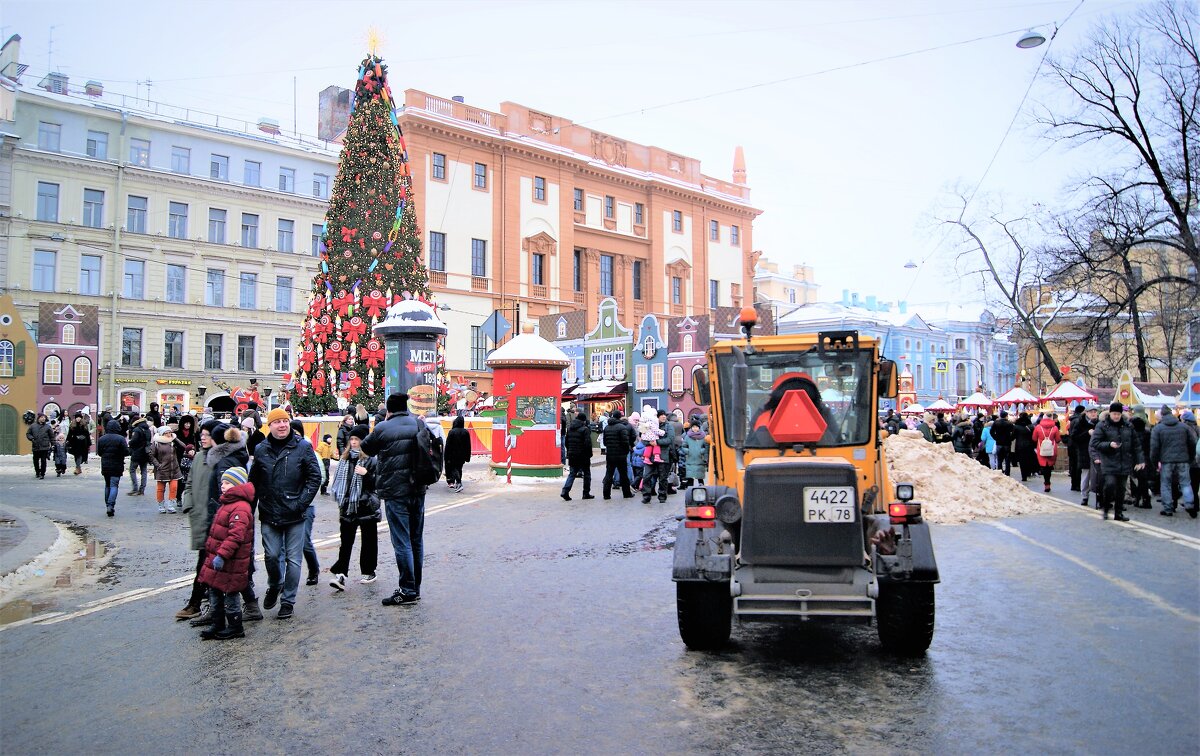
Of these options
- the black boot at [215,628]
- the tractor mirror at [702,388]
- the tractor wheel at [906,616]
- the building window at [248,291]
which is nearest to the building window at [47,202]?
the building window at [248,291]

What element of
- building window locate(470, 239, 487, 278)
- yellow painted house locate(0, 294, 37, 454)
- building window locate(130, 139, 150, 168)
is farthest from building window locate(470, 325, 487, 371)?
yellow painted house locate(0, 294, 37, 454)

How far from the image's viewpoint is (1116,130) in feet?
92.7

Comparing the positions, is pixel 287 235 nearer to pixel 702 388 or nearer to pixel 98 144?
pixel 98 144

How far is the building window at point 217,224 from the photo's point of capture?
5066cm

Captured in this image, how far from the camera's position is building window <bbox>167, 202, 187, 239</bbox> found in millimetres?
48969

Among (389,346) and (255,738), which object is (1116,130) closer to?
(389,346)

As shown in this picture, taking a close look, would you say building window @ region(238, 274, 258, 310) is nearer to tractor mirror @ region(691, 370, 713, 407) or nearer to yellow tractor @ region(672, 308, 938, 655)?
tractor mirror @ region(691, 370, 713, 407)

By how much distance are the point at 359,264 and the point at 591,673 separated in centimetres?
2168

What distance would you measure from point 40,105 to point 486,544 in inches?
1890

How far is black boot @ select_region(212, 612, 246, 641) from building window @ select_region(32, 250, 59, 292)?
155ft

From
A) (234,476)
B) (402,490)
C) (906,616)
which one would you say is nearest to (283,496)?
(234,476)

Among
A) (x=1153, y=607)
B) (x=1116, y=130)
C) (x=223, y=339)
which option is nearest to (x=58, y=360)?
(x=223, y=339)

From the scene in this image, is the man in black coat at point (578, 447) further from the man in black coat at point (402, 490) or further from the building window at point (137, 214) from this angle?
the building window at point (137, 214)

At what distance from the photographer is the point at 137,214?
47906 millimetres
